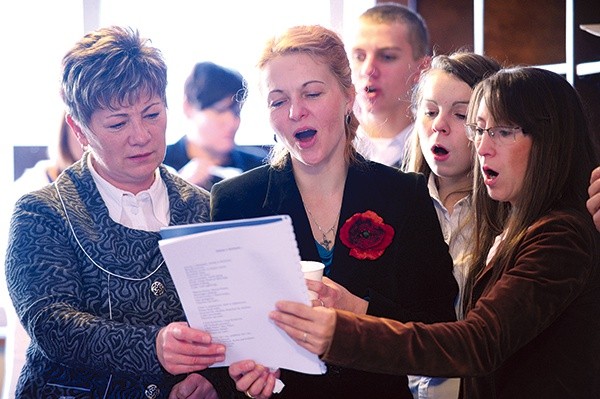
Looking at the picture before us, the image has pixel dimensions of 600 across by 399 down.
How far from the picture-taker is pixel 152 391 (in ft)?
6.41

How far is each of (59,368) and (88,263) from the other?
261 millimetres

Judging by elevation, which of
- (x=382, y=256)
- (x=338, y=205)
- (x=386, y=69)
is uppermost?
(x=386, y=69)

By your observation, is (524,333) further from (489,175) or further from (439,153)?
(439,153)

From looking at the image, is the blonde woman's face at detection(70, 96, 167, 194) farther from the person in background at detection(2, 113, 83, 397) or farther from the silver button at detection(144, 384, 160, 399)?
the person in background at detection(2, 113, 83, 397)

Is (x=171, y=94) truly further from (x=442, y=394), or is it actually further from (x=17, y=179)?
(x=442, y=394)

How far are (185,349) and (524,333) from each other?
723mm

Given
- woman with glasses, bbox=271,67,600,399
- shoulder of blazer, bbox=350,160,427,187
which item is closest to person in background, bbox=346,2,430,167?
shoulder of blazer, bbox=350,160,427,187

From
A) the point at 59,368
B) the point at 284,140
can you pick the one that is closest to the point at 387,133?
the point at 284,140

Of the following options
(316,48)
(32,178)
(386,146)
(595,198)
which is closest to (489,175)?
(595,198)

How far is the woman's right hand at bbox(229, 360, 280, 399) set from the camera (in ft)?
5.85

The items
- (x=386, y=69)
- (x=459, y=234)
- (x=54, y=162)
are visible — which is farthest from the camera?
(x=54, y=162)

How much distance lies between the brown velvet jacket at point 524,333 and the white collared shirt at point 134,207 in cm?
65

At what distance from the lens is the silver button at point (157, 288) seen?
1.98m

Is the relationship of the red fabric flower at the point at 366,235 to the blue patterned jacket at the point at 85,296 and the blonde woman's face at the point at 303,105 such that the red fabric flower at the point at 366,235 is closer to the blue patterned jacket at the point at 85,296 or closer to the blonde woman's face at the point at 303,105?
the blonde woman's face at the point at 303,105
